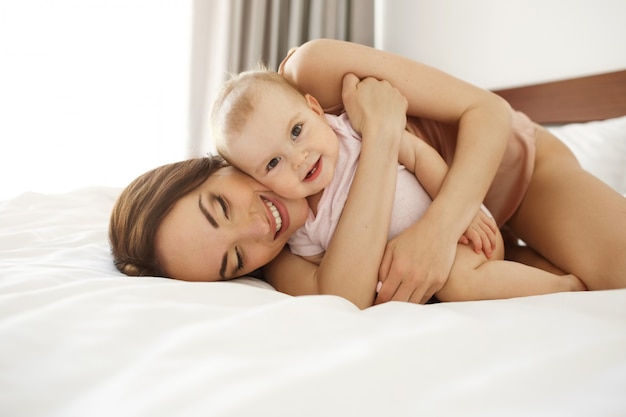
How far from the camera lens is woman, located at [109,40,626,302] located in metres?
0.96

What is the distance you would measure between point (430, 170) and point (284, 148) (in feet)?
1.10

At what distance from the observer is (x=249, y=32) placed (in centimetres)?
302

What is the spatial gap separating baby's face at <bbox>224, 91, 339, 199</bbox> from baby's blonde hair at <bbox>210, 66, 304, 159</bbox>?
0.05 ft

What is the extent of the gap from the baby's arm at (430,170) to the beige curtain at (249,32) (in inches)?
76.9

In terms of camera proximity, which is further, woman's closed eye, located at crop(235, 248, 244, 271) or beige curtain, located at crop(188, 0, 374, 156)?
beige curtain, located at crop(188, 0, 374, 156)

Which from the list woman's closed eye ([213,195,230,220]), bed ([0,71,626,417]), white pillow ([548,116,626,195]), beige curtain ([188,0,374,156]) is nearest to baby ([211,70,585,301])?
woman's closed eye ([213,195,230,220])

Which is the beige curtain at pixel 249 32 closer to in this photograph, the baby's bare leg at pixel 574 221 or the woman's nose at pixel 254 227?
the woman's nose at pixel 254 227

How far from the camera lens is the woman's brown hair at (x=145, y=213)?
97cm

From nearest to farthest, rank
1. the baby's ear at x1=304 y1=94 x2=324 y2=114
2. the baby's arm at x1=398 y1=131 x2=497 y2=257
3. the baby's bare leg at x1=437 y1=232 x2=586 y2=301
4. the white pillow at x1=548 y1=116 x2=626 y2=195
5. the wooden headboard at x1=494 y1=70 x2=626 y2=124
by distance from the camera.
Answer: the baby's bare leg at x1=437 y1=232 x2=586 y2=301
the baby's arm at x1=398 y1=131 x2=497 y2=257
the baby's ear at x1=304 y1=94 x2=324 y2=114
the white pillow at x1=548 y1=116 x2=626 y2=195
the wooden headboard at x1=494 y1=70 x2=626 y2=124

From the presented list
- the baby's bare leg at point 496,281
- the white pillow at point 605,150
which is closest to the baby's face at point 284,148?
the baby's bare leg at point 496,281

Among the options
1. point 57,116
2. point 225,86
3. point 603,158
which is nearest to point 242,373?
point 225,86

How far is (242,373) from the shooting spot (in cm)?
49

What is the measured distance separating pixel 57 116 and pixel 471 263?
2426 mm

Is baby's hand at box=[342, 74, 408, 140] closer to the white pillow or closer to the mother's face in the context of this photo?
the mother's face
